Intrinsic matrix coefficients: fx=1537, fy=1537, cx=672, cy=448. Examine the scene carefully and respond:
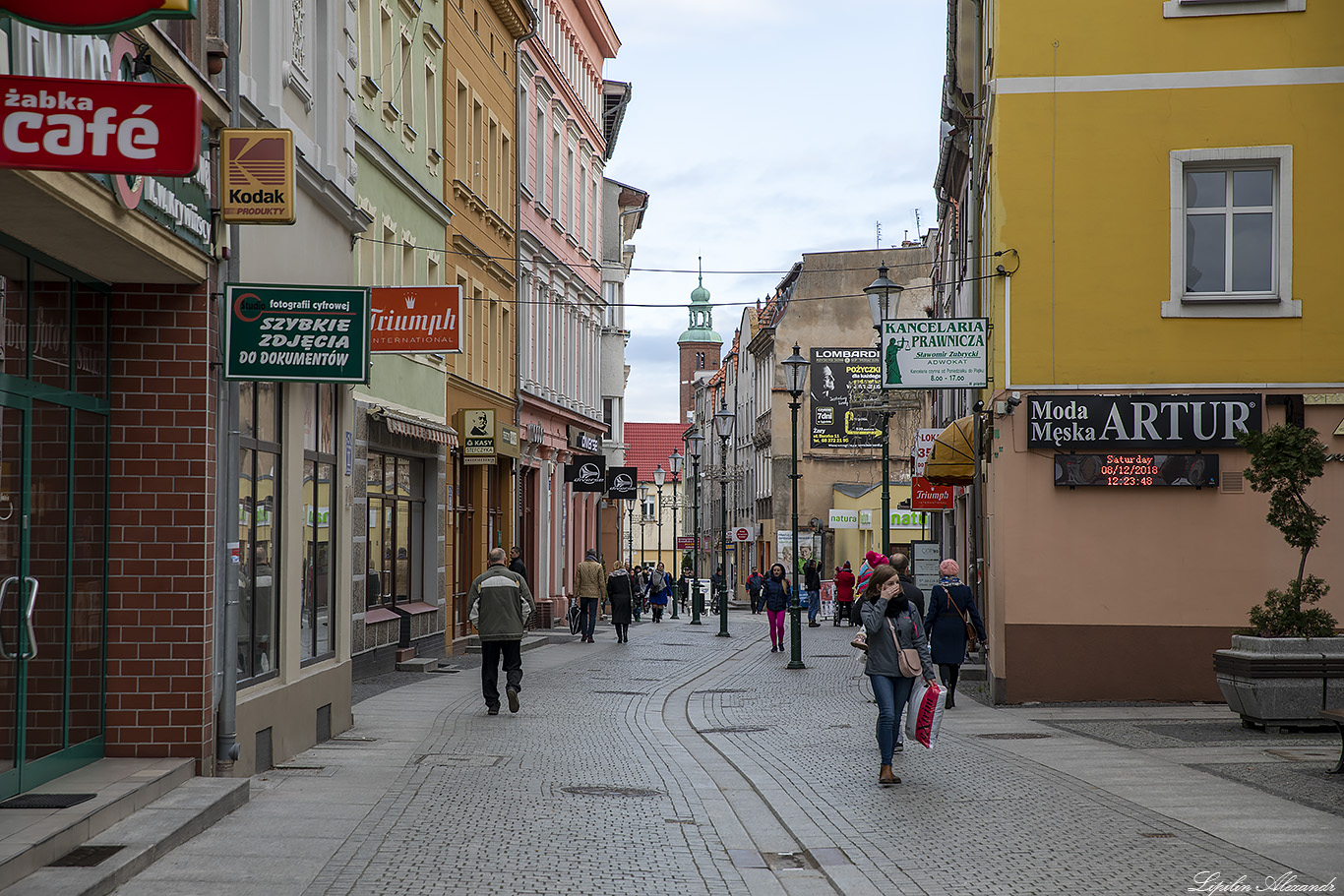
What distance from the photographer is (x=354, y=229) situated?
1459cm

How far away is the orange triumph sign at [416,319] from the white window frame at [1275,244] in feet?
28.0

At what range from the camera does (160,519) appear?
404 inches

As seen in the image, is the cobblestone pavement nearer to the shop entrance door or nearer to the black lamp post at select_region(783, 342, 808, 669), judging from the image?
the shop entrance door

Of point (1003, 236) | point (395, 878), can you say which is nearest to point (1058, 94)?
point (1003, 236)

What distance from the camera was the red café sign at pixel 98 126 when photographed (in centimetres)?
612

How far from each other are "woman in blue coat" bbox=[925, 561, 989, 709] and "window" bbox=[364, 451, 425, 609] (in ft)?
27.9

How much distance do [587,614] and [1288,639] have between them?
64.9 feet

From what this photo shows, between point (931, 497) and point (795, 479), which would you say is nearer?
point (795, 479)

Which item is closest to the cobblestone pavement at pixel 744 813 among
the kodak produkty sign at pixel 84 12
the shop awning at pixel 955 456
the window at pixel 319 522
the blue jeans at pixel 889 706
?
the blue jeans at pixel 889 706

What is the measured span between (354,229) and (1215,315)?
10267 mm

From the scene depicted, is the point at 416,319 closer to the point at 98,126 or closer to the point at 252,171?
the point at 252,171

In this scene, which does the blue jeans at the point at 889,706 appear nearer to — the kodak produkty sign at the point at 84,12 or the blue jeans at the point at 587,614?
the kodak produkty sign at the point at 84,12

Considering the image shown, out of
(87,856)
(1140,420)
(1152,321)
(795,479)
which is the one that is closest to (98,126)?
(87,856)

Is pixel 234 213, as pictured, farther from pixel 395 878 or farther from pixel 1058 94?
pixel 1058 94
